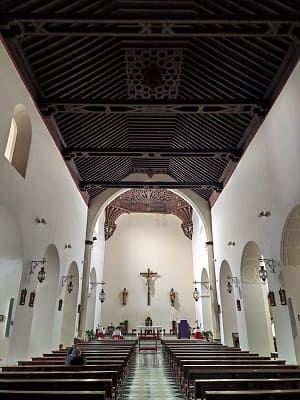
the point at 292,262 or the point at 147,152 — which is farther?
the point at 147,152

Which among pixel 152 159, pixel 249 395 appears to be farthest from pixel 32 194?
pixel 152 159

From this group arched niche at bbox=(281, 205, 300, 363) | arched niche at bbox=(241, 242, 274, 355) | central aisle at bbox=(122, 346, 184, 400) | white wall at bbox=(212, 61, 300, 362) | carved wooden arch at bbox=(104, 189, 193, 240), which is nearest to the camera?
central aisle at bbox=(122, 346, 184, 400)

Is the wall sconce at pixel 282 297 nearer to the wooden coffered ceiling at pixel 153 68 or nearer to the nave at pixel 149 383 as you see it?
the nave at pixel 149 383

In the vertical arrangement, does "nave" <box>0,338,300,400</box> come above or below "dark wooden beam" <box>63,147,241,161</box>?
below

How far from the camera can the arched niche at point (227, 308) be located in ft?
37.8

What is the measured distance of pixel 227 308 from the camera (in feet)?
38.7

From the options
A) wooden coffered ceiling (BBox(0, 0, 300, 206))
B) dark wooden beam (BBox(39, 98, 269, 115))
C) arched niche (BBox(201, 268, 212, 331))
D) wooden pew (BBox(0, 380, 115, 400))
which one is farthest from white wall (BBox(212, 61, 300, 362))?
arched niche (BBox(201, 268, 212, 331))

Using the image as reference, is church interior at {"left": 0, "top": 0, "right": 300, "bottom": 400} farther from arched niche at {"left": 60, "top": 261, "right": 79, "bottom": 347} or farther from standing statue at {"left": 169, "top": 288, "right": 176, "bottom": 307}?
standing statue at {"left": 169, "top": 288, "right": 176, "bottom": 307}

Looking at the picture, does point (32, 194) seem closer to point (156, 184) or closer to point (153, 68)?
point (153, 68)

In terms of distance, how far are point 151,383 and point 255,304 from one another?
427 centimetres

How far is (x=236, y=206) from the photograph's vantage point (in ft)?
32.8

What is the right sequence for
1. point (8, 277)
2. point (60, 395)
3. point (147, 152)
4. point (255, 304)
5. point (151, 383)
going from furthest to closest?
point (147, 152) < point (255, 304) < point (8, 277) < point (151, 383) < point (60, 395)

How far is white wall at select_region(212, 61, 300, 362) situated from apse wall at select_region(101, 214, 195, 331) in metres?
10.1

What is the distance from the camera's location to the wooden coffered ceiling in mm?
5293
